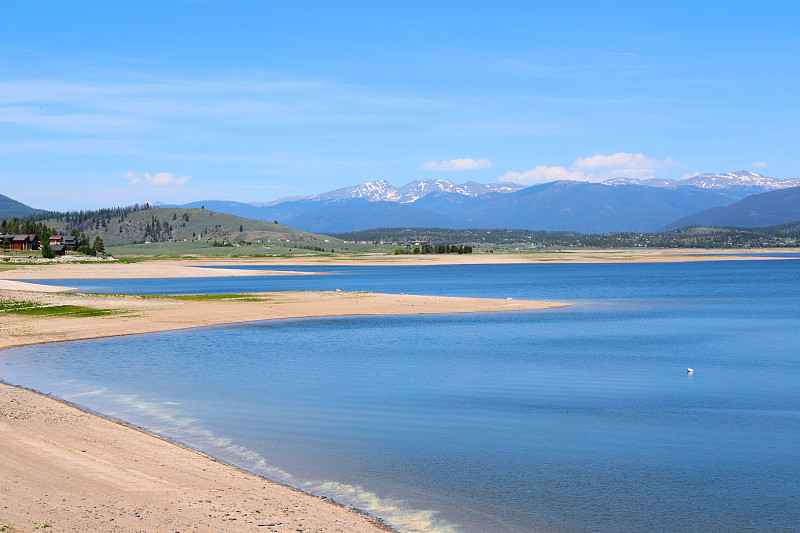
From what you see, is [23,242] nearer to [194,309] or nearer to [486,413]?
[194,309]

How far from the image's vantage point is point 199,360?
114ft

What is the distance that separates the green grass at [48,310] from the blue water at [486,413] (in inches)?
404

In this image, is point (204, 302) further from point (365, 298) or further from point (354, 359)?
point (354, 359)

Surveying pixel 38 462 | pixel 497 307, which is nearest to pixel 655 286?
pixel 497 307

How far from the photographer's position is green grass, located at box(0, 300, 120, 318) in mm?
50438

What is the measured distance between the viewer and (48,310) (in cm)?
5238

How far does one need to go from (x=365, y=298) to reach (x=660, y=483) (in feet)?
171

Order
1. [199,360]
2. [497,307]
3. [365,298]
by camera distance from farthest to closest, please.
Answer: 1. [365,298]
2. [497,307]
3. [199,360]

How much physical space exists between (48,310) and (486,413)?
39.2 m

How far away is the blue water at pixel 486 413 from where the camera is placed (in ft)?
51.8

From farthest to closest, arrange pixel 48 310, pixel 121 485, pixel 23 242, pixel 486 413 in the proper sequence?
1. pixel 23 242
2. pixel 48 310
3. pixel 486 413
4. pixel 121 485

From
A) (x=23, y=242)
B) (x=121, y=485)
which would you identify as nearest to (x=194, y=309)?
(x=121, y=485)

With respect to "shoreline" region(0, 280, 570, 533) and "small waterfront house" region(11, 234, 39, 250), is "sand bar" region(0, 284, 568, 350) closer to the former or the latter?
"shoreline" region(0, 280, 570, 533)

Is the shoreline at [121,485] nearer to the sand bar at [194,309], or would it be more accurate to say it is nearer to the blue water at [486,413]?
the blue water at [486,413]
